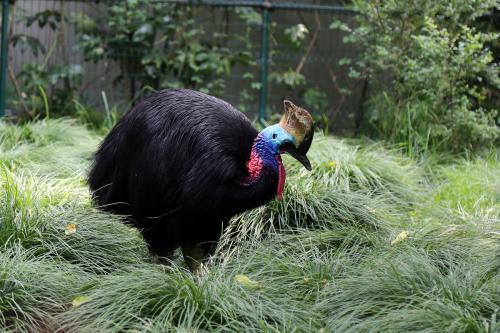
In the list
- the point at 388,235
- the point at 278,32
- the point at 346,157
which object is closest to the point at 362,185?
the point at 346,157

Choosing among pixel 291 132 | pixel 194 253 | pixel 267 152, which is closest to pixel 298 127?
pixel 291 132

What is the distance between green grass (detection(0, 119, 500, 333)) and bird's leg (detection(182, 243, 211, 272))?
0.09m

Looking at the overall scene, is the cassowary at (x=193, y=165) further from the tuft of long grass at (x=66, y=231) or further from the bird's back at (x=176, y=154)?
the tuft of long grass at (x=66, y=231)

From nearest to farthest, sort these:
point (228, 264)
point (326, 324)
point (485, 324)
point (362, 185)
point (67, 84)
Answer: point (485, 324)
point (326, 324)
point (228, 264)
point (362, 185)
point (67, 84)

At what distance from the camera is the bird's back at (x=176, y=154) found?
435 centimetres

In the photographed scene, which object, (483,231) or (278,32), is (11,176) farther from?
(278,32)

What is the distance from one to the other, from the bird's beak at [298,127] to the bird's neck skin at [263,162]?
3.3 inches

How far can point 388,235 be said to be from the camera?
505 cm

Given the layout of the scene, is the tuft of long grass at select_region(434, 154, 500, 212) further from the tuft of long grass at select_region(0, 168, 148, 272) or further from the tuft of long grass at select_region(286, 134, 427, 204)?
the tuft of long grass at select_region(0, 168, 148, 272)

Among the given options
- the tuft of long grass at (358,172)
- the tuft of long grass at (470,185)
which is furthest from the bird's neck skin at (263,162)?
the tuft of long grass at (470,185)

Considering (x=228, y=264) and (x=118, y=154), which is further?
(x=118, y=154)

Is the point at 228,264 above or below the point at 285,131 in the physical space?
below

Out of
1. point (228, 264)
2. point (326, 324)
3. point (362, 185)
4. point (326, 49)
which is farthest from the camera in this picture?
point (326, 49)

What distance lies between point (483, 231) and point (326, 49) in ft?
17.7
